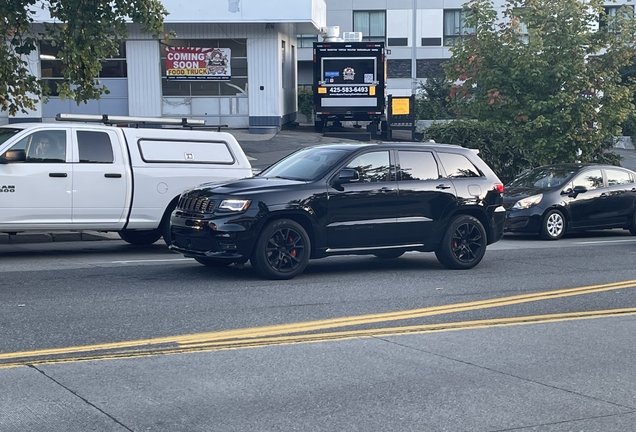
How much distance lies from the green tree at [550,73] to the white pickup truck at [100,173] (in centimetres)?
978

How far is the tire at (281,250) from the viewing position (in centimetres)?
1073

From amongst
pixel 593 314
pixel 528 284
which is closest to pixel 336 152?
pixel 528 284

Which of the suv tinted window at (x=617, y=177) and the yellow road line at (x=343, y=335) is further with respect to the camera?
the suv tinted window at (x=617, y=177)

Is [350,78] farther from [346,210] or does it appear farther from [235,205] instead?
[235,205]

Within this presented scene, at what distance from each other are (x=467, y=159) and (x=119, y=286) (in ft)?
17.3

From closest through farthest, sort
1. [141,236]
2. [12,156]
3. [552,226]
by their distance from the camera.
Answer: [12,156], [141,236], [552,226]

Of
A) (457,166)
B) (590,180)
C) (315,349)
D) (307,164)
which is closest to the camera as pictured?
(315,349)

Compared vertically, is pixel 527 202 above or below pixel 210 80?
below

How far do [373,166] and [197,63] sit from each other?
23.6 metres

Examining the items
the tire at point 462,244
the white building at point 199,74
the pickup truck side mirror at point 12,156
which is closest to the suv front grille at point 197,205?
the pickup truck side mirror at point 12,156

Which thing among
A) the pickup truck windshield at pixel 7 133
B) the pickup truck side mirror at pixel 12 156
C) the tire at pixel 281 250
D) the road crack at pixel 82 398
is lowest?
the road crack at pixel 82 398

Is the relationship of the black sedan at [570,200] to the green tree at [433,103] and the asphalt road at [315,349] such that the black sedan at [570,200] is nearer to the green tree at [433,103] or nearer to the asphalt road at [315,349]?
the asphalt road at [315,349]

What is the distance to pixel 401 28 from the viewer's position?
59.8 meters

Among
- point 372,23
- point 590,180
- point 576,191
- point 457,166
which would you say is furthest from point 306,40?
point 457,166
